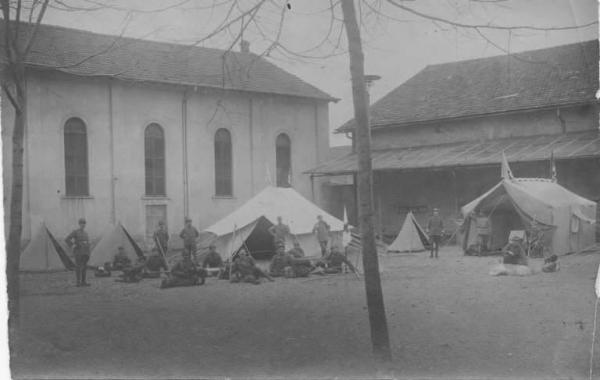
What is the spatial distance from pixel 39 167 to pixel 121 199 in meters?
1.62

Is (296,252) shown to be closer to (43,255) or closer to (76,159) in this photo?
(76,159)

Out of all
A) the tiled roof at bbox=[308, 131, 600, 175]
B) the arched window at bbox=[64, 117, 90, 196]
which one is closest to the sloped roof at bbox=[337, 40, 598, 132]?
the tiled roof at bbox=[308, 131, 600, 175]

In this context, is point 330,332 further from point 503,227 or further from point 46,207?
point 503,227

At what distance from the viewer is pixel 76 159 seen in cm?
894

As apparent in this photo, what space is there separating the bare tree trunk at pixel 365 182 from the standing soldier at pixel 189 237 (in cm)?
511

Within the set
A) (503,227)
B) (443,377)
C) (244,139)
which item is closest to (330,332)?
(443,377)

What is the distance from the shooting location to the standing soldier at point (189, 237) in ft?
37.1

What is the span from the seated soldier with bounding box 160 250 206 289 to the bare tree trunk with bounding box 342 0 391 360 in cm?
550

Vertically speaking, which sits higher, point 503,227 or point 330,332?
point 503,227

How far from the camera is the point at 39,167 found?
25.7 feet

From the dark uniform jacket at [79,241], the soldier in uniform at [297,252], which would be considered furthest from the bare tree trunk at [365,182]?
the soldier in uniform at [297,252]

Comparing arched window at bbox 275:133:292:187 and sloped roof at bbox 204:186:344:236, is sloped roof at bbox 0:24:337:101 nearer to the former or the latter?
arched window at bbox 275:133:292:187

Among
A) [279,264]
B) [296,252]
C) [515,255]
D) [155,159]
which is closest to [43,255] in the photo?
[155,159]

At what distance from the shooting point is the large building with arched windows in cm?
769
